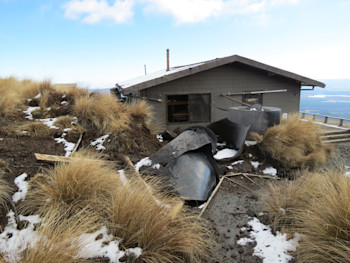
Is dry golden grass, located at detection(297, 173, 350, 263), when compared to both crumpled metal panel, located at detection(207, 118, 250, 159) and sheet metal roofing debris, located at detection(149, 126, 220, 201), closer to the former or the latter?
sheet metal roofing debris, located at detection(149, 126, 220, 201)

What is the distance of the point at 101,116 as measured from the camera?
7.18m

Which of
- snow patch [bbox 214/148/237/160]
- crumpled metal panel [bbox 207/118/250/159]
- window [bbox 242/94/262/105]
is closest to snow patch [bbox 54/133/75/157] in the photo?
snow patch [bbox 214/148/237/160]

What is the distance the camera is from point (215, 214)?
4.35 meters

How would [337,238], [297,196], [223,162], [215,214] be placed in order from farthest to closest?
→ [223,162]
[215,214]
[297,196]
[337,238]

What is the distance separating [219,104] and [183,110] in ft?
5.51

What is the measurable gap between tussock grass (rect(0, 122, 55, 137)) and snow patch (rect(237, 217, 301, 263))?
5.39m

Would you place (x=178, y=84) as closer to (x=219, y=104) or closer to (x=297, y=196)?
(x=219, y=104)

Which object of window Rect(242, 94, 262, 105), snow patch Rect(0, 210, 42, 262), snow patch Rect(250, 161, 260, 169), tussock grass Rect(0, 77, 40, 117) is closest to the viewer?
snow patch Rect(0, 210, 42, 262)

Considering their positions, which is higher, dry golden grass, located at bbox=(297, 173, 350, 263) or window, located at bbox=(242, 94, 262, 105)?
window, located at bbox=(242, 94, 262, 105)

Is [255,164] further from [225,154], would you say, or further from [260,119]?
[260,119]

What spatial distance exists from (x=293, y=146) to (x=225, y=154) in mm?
1997

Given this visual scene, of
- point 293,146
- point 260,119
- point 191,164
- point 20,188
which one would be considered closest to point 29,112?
point 20,188

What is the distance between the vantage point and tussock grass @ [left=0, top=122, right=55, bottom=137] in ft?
18.9

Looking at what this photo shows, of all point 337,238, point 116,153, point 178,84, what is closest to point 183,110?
point 178,84
